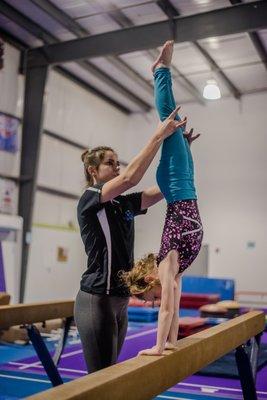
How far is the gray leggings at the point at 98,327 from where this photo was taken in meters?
2.48

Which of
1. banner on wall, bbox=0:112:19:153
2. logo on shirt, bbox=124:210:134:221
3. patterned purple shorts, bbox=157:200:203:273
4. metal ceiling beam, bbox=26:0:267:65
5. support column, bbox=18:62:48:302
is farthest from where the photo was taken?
support column, bbox=18:62:48:302

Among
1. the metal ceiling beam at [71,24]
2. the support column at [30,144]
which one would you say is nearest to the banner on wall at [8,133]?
the support column at [30,144]

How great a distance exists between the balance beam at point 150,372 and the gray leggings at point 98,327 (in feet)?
1.23

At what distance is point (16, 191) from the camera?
33.4ft

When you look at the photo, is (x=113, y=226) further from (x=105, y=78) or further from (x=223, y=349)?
(x=105, y=78)

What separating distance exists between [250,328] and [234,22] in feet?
21.1

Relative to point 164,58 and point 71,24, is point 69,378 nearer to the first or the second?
point 164,58

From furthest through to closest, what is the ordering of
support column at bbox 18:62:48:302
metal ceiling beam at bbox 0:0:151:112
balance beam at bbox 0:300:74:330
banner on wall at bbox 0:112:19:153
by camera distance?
support column at bbox 18:62:48:302, banner on wall at bbox 0:112:19:153, metal ceiling beam at bbox 0:0:151:112, balance beam at bbox 0:300:74:330

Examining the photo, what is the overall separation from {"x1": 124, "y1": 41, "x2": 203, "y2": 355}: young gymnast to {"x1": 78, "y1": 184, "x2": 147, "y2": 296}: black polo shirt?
9 cm

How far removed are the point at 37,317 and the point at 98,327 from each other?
4.55 ft

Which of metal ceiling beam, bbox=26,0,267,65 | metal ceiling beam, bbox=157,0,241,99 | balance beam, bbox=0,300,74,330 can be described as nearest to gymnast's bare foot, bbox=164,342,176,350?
balance beam, bbox=0,300,74,330

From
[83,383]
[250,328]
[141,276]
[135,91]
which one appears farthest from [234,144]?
[83,383]

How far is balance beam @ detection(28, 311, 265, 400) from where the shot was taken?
156cm

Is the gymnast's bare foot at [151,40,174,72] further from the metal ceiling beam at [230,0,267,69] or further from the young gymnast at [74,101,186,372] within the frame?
the metal ceiling beam at [230,0,267,69]
